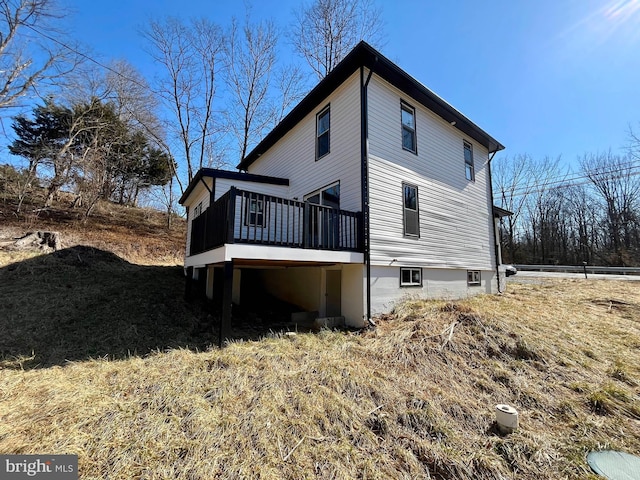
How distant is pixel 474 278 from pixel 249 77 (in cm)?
1879

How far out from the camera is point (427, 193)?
8992 millimetres

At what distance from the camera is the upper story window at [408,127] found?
8586 mm

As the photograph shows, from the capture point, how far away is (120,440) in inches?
113

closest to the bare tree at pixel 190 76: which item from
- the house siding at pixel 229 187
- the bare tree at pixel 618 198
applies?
the house siding at pixel 229 187

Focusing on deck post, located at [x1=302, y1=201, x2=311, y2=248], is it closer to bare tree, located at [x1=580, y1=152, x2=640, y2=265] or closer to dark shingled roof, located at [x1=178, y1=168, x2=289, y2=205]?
dark shingled roof, located at [x1=178, y1=168, x2=289, y2=205]

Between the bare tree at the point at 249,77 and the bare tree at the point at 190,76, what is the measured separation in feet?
4.46

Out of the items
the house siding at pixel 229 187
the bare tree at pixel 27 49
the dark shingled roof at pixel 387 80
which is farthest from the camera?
the bare tree at pixel 27 49

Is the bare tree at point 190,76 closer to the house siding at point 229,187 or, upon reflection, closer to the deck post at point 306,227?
the house siding at point 229,187

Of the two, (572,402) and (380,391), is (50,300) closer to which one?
(380,391)

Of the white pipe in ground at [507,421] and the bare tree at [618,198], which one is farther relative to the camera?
the bare tree at [618,198]

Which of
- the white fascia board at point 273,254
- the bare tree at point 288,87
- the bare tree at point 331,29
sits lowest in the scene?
the white fascia board at point 273,254

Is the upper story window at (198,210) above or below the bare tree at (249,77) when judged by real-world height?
below

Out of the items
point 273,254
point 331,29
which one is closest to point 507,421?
point 273,254
